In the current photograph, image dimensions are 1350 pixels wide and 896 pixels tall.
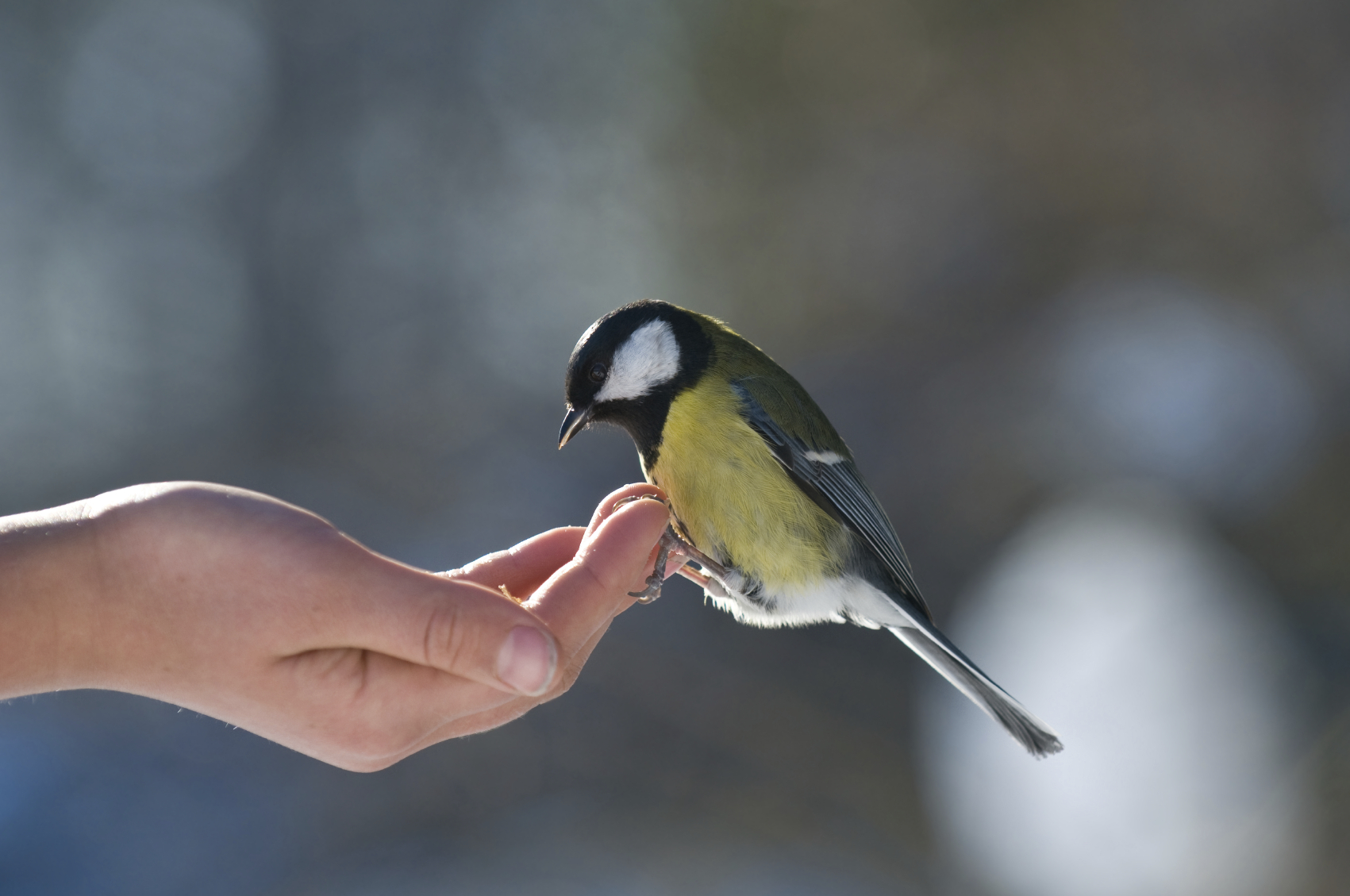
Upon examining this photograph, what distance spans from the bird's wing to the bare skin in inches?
26.4

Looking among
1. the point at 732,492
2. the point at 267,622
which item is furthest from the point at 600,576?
the point at 732,492

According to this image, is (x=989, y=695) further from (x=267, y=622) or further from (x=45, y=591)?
(x=45, y=591)

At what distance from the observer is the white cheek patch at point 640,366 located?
1798 millimetres

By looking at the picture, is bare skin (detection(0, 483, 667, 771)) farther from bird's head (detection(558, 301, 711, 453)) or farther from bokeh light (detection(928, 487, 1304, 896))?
bokeh light (detection(928, 487, 1304, 896))

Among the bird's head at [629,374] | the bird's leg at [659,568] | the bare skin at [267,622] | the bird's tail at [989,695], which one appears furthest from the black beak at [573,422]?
the bird's tail at [989,695]

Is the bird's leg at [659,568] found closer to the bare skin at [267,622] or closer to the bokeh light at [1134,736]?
the bare skin at [267,622]

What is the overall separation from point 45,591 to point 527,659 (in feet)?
1.93

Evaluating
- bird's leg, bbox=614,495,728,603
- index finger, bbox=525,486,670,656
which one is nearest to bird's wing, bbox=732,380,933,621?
bird's leg, bbox=614,495,728,603

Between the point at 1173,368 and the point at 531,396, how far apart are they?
2.55 meters

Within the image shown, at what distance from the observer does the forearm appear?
1.10m

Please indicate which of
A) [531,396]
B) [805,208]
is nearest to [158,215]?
[531,396]

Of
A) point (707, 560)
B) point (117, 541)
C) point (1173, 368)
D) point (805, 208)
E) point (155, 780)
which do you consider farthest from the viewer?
point (805, 208)

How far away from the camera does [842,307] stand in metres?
4.22

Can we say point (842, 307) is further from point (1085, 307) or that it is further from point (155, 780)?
point (155, 780)
